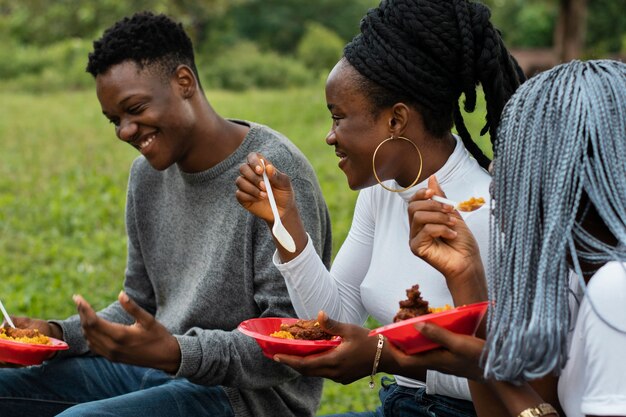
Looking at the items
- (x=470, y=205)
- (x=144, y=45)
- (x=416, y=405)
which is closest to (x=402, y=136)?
(x=470, y=205)

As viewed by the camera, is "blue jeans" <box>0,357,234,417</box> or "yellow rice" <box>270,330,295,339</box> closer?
"yellow rice" <box>270,330,295,339</box>

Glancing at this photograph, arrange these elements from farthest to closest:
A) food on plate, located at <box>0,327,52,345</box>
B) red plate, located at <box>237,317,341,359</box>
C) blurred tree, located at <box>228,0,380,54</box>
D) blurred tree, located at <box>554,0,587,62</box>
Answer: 1. blurred tree, located at <box>228,0,380,54</box>
2. blurred tree, located at <box>554,0,587,62</box>
3. food on plate, located at <box>0,327,52,345</box>
4. red plate, located at <box>237,317,341,359</box>

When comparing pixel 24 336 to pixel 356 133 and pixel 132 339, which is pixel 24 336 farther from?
pixel 356 133

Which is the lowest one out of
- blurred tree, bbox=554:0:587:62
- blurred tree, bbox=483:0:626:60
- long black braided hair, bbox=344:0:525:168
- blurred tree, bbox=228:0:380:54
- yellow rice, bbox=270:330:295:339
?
yellow rice, bbox=270:330:295:339

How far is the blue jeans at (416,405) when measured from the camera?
2.38 metres

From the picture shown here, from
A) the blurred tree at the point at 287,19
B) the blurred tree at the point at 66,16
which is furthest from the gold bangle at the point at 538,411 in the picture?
the blurred tree at the point at 287,19

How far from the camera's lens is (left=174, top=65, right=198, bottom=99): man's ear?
122 inches

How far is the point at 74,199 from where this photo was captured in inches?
299

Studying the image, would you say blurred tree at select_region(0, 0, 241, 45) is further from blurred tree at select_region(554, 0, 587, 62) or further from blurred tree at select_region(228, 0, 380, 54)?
blurred tree at select_region(554, 0, 587, 62)

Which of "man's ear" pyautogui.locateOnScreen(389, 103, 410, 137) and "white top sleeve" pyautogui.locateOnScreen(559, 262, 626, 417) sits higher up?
"man's ear" pyautogui.locateOnScreen(389, 103, 410, 137)

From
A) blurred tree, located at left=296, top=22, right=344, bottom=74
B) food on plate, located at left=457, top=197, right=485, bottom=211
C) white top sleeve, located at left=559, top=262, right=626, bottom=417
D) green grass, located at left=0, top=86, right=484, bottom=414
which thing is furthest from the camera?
blurred tree, located at left=296, top=22, right=344, bottom=74

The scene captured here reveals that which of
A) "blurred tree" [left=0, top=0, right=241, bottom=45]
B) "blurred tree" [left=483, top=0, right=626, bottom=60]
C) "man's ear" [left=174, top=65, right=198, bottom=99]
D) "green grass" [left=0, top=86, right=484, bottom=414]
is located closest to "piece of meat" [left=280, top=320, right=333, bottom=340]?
"man's ear" [left=174, top=65, right=198, bottom=99]

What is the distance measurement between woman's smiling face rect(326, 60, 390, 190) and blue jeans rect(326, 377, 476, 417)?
0.55 meters

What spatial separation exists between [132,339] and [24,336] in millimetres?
570
